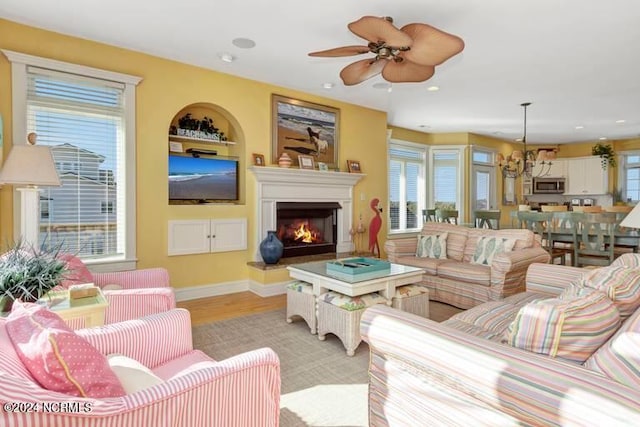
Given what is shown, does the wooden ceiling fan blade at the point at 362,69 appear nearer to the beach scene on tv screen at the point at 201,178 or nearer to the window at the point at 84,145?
the beach scene on tv screen at the point at 201,178

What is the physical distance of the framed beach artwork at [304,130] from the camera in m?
4.82

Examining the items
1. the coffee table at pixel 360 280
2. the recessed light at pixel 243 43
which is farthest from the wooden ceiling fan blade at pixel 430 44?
the coffee table at pixel 360 280

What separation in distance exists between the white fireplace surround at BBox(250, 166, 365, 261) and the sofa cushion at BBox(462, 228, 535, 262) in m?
1.86

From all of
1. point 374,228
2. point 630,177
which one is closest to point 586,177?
point 630,177

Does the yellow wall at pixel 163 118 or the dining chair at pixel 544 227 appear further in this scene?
the dining chair at pixel 544 227

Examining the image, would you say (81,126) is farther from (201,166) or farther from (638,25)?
(638,25)

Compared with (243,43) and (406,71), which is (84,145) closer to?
(243,43)

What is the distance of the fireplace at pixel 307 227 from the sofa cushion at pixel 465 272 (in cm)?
189

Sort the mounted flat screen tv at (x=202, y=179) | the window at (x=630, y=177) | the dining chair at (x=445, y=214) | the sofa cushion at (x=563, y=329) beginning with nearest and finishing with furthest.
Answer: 1. the sofa cushion at (x=563, y=329)
2. the mounted flat screen tv at (x=202, y=179)
3. the dining chair at (x=445, y=214)
4. the window at (x=630, y=177)

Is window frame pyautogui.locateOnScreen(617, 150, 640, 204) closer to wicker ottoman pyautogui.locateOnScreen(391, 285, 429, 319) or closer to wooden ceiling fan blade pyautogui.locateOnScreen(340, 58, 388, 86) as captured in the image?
wicker ottoman pyautogui.locateOnScreen(391, 285, 429, 319)

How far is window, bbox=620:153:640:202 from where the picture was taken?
823 centimetres

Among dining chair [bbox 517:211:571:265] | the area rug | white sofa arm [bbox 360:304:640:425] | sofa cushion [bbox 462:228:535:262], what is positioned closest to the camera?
white sofa arm [bbox 360:304:640:425]

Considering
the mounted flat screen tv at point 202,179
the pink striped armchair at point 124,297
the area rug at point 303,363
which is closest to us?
the area rug at point 303,363

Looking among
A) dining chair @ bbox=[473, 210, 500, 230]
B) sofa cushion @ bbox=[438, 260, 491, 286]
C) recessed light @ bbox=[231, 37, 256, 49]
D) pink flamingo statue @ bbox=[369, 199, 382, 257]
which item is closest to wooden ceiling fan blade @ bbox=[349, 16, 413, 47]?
recessed light @ bbox=[231, 37, 256, 49]
